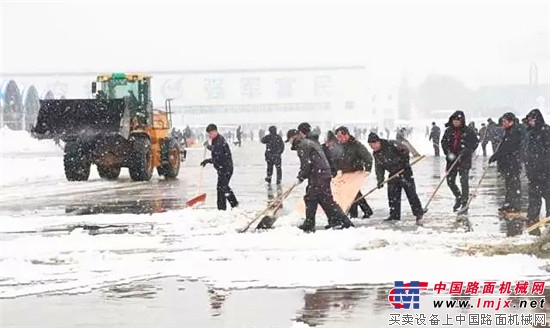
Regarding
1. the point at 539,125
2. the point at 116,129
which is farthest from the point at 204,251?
the point at 116,129

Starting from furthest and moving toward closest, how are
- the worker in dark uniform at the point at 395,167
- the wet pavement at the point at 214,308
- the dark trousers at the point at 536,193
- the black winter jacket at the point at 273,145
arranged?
the black winter jacket at the point at 273,145 < the worker in dark uniform at the point at 395,167 < the dark trousers at the point at 536,193 < the wet pavement at the point at 214,308

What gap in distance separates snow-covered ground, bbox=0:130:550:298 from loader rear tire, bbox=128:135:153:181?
7.41m

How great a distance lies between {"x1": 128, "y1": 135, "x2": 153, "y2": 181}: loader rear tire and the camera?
72.5ft

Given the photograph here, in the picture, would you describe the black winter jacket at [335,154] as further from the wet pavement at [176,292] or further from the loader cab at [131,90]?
the loader cab at [131,90]

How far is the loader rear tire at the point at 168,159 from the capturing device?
23859mm

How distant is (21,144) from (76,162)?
33.4 meters

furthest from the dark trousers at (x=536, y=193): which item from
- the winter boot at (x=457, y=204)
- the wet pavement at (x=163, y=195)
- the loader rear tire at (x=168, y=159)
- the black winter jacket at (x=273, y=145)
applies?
the loader rear tire at (x=168, y=159)

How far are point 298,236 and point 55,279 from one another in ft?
10.3

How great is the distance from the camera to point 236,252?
31.1ft

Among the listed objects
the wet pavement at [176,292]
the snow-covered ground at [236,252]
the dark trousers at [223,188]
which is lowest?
the wet pavement at [176,292]

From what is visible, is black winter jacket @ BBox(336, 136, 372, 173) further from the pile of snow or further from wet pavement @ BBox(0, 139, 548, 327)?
the pile of snow

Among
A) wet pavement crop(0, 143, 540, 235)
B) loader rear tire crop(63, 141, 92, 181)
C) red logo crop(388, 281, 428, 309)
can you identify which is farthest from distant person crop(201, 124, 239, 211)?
loader rear tire crop(63, 141, 92, 181)

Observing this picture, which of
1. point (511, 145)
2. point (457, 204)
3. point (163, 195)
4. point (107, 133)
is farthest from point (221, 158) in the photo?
point (107, 133)

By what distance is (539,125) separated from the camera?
1120 centimetres
